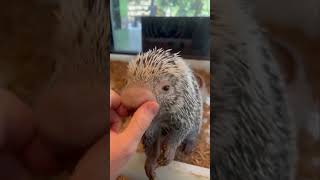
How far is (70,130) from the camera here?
2.17 feet

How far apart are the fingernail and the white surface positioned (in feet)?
0.27

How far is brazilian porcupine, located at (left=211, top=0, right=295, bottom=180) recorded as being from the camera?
0.50 metres

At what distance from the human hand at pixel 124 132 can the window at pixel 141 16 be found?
94 mm

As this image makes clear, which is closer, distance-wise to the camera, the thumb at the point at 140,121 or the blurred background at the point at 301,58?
the blurred background at the point at 301,58

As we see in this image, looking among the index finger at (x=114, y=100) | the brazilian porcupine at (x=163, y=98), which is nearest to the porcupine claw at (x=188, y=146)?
the brazilian porcupine at (x=163, y=98)

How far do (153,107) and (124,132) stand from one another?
0.25 feet

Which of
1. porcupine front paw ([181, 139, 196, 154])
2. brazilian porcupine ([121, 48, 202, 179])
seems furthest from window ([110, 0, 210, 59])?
porcupine front paw ([181, 139, 196, 154])

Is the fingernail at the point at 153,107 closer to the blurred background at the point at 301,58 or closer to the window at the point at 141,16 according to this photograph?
the window at the point at 141,16

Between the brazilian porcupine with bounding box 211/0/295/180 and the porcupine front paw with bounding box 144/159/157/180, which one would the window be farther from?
the porcupine front paw with bounding box 144/159/157/180

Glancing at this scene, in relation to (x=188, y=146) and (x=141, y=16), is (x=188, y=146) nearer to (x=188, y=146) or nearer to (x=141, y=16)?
(x=188, y=146)

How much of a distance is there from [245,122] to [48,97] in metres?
0.35

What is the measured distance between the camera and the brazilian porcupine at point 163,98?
2.00 feet

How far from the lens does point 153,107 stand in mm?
613

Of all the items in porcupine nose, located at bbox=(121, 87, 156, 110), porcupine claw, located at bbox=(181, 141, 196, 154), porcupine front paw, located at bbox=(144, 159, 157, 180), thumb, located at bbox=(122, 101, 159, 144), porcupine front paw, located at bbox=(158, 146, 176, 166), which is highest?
porcupine nose, located at bbox=(121, 87, 156, 110)
